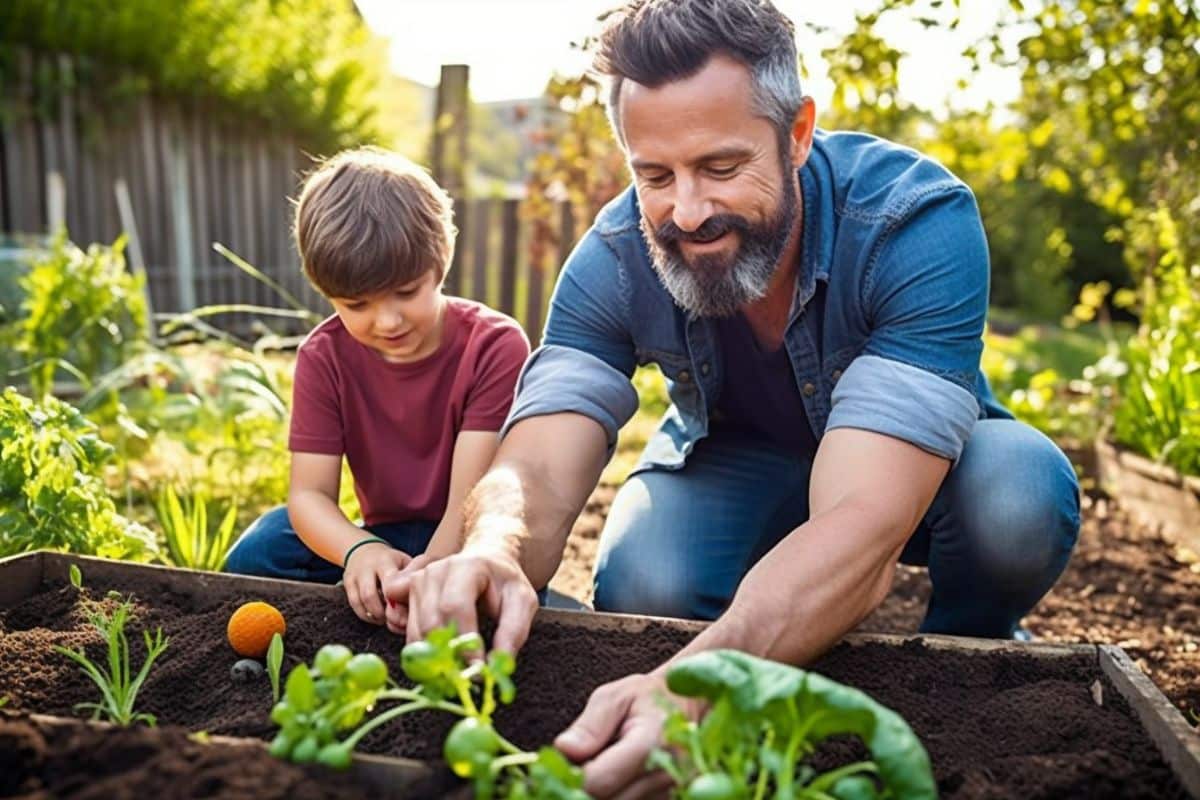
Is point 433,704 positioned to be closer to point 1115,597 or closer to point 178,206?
point 1115,597

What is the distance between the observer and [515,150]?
29.2 metres

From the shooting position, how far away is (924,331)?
A: 205 centimetres

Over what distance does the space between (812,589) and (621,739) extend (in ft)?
1.44

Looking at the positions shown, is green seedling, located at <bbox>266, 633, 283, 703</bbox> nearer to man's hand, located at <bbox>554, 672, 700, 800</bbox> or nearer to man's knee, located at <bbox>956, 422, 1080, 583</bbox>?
man's hand, located at <bbox>554, 672, 700, 800</bbox>

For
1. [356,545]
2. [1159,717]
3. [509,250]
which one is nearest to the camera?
[1159,717]

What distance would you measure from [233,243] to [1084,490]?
679cm

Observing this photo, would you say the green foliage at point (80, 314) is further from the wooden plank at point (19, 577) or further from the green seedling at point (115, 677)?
the green seedling at point (115, 677)

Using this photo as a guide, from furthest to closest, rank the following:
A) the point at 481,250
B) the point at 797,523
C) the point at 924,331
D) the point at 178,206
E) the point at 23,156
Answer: the point at 178,206
the point at 23,156
the point at 481,250
the point at 797,523
the point at 924,331

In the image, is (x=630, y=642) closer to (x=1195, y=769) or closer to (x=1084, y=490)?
(x=1195, y=769)

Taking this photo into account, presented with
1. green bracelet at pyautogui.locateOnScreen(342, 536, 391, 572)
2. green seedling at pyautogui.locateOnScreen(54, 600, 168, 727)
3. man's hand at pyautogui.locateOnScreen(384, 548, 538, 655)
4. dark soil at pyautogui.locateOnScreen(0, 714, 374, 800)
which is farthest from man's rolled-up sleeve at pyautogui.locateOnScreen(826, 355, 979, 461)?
green seedling at pyautogui.locateOnScreen(54, 600, 168, 727)

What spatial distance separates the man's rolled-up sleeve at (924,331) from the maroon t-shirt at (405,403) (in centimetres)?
80

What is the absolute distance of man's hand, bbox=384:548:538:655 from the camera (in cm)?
163

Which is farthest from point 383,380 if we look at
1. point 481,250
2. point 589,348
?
point 481,250

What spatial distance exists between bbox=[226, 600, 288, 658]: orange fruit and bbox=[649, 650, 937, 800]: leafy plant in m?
0.85
